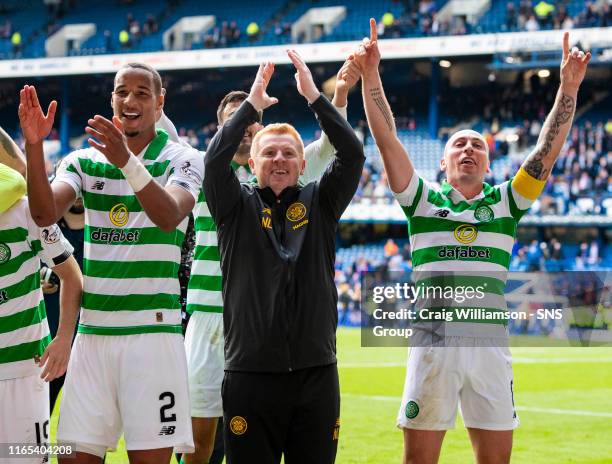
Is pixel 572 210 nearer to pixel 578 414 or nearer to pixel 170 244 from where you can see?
pixel 578 414

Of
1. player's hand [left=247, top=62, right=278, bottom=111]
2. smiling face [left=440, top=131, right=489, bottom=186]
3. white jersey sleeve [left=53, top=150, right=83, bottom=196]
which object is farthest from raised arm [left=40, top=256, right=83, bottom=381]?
smiling face [left=440, top=131, right=489, bottom=186]

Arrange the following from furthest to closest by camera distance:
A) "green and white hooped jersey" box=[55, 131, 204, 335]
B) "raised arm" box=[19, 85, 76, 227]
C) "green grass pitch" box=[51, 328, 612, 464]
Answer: "green grass pitch" box=[51, 328, 612, 464]
"green and white hooped jersey" box=[55, 131, 204, 335]
"raised arm" box=[19, 85, 76, 227]

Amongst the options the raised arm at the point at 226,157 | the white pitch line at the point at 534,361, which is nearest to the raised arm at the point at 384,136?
the raised arm at the point at 226,157

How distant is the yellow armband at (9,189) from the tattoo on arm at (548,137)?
2616mm

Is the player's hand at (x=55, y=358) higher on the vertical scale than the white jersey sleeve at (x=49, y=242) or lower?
lower

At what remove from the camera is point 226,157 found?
13.6 feet

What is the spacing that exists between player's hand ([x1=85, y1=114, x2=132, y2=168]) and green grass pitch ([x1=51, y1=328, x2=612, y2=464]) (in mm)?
4244

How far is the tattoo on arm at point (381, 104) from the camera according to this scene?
16.1 ft

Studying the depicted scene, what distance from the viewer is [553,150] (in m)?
5.05

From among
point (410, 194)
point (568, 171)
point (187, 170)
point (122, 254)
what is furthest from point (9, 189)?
point (568, 171)

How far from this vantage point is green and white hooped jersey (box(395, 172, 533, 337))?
15.7 feet

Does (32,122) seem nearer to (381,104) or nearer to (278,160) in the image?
(278,160)

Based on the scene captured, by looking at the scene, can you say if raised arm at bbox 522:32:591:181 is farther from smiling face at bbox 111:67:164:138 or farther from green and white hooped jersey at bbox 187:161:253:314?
smiling face at bbox 111:67:164:138

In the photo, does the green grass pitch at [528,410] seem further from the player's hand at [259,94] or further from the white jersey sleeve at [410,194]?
the player's hand at [259,94]
